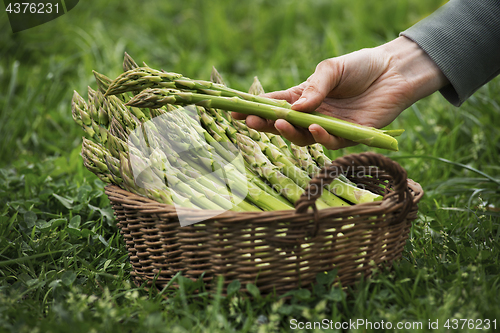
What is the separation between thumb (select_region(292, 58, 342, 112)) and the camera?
2156 mm

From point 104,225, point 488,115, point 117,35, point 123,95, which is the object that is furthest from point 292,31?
point 104,225

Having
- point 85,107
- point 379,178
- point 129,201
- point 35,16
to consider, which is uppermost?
point 35,16

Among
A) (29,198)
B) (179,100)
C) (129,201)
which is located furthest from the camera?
(29,198)

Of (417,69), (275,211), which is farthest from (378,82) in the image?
(275,211)

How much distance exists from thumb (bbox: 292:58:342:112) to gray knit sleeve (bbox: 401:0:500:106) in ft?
1.98

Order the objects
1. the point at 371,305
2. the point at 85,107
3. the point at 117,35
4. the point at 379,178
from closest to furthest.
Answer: the point at 371,305 < the point at 379,178 < the point at 85,107 < the point at 117,35

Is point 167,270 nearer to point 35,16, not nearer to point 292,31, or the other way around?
point 35,16

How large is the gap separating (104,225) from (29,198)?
639mm

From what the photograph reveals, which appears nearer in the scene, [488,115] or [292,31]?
[488,115]

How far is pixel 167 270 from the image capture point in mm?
1866

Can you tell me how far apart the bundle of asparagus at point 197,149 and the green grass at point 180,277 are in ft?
1.49

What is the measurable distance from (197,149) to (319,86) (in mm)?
760
